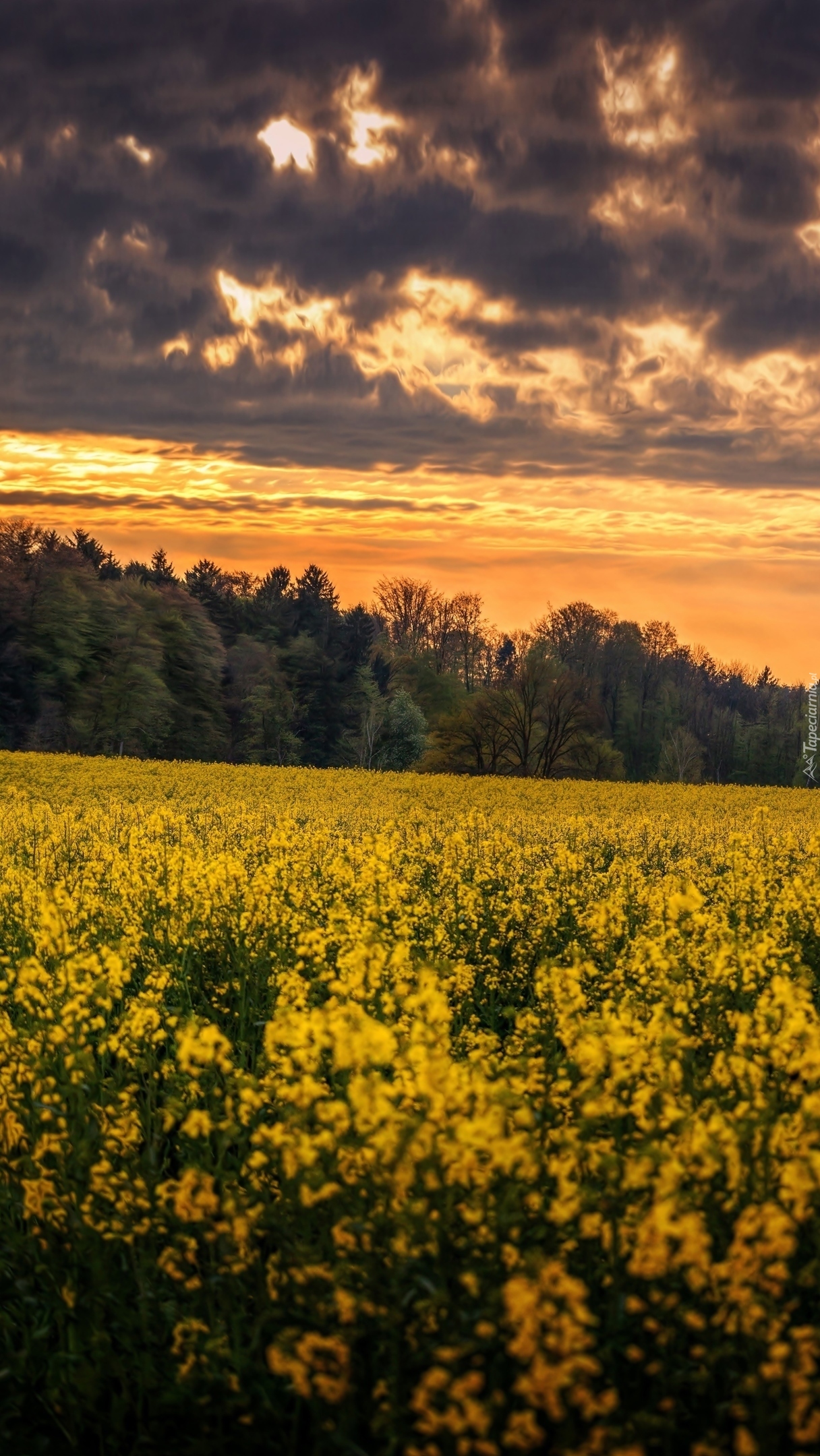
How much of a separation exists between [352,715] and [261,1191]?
74.0 metres

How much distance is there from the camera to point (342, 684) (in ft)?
260

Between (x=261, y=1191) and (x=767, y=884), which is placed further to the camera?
(x=767, y=884)

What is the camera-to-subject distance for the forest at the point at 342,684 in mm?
58281

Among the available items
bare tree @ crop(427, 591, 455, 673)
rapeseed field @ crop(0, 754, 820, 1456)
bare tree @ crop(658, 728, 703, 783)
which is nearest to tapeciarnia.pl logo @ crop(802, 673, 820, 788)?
bare tree @ crop(658, 728, 703, 783)

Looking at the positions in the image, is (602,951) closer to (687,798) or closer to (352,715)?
(687,798)

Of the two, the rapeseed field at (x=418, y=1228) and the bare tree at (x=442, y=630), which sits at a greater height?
the bare tree at (x=442, y=630)

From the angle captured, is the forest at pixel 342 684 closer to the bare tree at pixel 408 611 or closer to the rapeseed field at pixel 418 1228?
the bare tree at pixel 408 611

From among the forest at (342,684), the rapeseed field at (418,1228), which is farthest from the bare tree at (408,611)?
the rapeseed field at (418,1228)

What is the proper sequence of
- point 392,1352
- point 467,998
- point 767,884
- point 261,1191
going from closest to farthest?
point 392,1352
point 261,1191
point 467,998
point 767,884

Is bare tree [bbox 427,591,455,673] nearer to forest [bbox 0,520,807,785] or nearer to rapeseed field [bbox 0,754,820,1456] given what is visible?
forest [bbox 0,520,807,785]

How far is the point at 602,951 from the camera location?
8.27 metres

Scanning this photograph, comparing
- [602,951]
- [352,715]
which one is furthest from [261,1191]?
[352,715]

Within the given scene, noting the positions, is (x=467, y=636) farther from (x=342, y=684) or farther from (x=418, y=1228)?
(x=418, y=1228)

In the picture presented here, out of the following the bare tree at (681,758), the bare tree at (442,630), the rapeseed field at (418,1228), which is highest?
the bare tree at (442,630)
